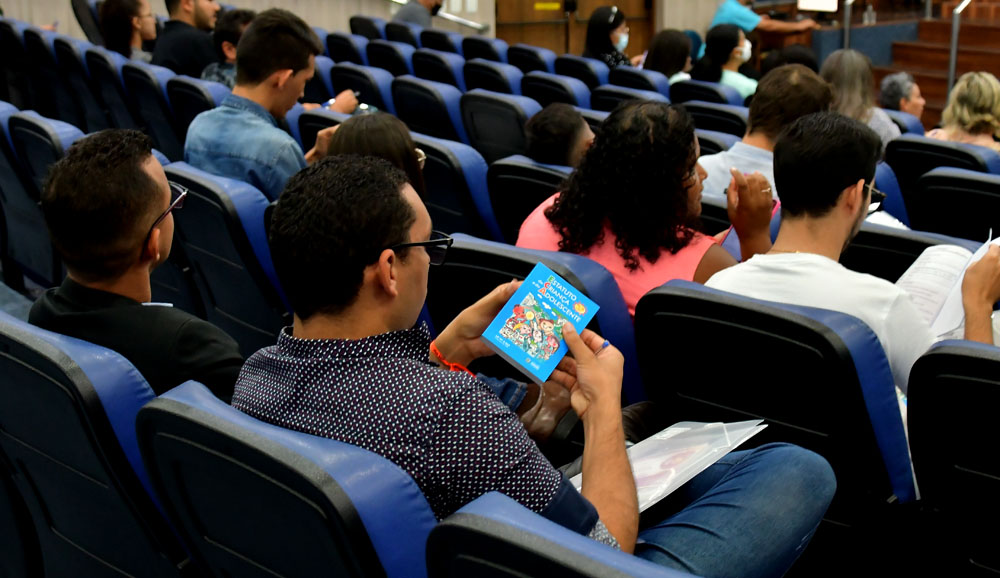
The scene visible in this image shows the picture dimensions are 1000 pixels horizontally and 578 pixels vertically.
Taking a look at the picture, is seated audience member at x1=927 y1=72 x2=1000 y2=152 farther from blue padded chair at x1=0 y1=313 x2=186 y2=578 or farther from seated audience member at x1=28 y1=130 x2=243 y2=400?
blue padded chair at x1=0 y1=313 x2=186 y2=578

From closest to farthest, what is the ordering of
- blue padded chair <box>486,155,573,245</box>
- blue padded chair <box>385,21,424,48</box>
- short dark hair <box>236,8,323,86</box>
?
blue padded chair <box>486,155,573,245</box>
short dark hair <box>236,8,323,86</box>
blue padded chair <box>385,21,424,48</box>

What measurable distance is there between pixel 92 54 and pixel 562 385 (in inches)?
153

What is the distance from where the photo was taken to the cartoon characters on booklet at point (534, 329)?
1.50 metres

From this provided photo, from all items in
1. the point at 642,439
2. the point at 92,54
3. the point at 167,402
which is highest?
the point at 92,54

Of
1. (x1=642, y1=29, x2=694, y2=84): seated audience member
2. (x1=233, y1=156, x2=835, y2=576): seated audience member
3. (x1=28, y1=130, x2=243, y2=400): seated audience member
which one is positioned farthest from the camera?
(x1=642, y1=29, x2=694, y2=84): seated audience member

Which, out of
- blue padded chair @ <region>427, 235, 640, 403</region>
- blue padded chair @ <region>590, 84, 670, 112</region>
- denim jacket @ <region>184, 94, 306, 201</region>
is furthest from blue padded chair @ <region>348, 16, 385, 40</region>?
blue padded chair @ <region>427, 235, 640, 403</region>

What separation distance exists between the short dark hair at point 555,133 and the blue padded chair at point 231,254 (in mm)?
967

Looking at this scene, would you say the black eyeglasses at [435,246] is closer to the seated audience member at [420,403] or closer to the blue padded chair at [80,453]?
the seated audience member at [420,403]

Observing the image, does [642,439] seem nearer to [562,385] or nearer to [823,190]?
[562,385]

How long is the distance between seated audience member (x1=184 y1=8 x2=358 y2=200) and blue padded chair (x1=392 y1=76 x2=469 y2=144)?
90 cm

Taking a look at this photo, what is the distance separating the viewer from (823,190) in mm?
2045

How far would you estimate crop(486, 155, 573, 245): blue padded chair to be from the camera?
298 centimetres

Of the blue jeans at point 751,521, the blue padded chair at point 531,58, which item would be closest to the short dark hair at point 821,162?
the blue jeans at point 751,521

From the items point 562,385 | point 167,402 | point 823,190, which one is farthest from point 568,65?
point 167,402
